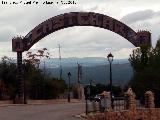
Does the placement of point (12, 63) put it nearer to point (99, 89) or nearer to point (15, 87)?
point (15, 87)

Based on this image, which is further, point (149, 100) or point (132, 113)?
point (149, 100)

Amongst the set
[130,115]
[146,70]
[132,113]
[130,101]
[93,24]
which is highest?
[93,24]

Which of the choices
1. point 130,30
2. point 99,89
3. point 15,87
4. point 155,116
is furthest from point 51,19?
point 99,89

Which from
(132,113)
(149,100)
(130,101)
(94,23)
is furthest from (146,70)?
(132,113)

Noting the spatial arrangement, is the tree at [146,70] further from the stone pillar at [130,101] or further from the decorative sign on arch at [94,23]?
the stone pillar at [130,101]

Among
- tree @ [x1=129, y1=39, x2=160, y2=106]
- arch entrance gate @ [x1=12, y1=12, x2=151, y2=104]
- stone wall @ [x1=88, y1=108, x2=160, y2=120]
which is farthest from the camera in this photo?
arch entrance gate @ [x1=12, y1=12, x2=151, y2=104]

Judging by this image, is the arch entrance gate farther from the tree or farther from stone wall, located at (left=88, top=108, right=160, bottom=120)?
stone wall, located at (left=88, top=108, right=160, bottom=120)

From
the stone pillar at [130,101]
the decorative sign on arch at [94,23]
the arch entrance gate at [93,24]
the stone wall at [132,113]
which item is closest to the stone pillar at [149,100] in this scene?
the stone wall at [132,113]

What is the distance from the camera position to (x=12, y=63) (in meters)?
60.1

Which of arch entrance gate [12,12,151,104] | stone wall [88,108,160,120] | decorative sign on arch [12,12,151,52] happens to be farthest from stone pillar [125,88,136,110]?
decorative sign on arch [12,12,151,52]

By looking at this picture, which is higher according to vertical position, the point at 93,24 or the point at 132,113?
the point at 93,24

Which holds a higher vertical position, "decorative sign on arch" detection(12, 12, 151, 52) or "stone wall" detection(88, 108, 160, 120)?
"decorative sign on arch" detection(12, 12, 151, 52)

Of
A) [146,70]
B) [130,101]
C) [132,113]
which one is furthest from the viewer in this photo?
[146,70]

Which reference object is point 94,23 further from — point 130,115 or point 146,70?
point 130,115
